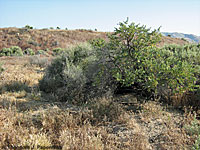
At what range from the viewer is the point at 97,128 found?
360 centimetres

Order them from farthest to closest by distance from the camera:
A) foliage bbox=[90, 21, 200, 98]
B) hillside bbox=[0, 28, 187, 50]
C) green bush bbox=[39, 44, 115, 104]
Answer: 1. hillside bbox=[0, 28, 187, 50]
2. green bush bbox=[39, 44, 115, 104]
3. foliage bbox=[90, 21, 200, 98]

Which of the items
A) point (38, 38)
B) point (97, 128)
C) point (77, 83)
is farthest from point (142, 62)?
point (38, 38)

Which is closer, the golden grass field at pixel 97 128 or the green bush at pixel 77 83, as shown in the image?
the golden grass field at pixel 97 128

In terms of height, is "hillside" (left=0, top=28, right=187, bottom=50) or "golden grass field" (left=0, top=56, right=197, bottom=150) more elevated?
"hillside" (left=0, top=28, right=187, bottom=50)

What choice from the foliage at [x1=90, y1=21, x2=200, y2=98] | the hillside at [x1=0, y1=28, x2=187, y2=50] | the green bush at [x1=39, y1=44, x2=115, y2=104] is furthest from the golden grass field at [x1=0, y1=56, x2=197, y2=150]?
the hillside at [x1=0, y1=28, x2=187, y2=50]

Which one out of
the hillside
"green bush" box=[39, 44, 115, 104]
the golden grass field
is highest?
the hillside

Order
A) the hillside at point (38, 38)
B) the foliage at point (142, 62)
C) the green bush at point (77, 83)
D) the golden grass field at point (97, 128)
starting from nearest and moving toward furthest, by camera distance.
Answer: the golden grass field at point (97, 128) < the foliage at point (142, 62) < the green bush at point (77, 83) < the hillside at point (38, 38)

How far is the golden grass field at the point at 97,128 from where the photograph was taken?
296 centimetres

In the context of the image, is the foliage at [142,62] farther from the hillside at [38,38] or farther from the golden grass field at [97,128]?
the hillside at [38,38]

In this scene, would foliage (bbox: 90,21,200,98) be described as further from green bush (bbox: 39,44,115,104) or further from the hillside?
the hillside

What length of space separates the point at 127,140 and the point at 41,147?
1.62 meters

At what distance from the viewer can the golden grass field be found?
2961mm

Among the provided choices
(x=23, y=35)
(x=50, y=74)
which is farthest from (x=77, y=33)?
(x=50, y=74)

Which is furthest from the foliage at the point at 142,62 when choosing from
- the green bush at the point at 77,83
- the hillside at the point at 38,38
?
the hillside at the point at 38,38
